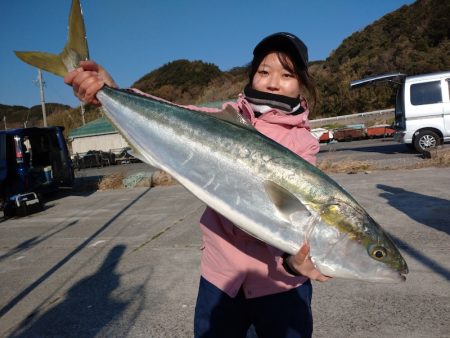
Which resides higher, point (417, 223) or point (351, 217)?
point (351, 217)

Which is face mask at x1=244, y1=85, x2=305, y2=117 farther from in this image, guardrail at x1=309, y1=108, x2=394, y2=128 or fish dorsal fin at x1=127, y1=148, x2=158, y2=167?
guardrail at x1=309, y1=108, x2=394, y2=128

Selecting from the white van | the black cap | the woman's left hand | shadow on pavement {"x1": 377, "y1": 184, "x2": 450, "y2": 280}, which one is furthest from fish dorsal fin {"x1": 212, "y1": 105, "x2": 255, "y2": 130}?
the white van

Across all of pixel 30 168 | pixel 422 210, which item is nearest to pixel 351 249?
pixel 422 210

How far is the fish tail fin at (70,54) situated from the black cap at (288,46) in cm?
101

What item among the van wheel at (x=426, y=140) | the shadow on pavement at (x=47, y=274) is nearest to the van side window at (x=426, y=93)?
the van wheel at (x=426, y=140)

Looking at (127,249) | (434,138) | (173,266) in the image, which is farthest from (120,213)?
(434,138)

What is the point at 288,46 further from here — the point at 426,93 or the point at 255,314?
the point at 426,93

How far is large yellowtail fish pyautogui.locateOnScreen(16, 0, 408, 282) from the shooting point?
4.72 feet

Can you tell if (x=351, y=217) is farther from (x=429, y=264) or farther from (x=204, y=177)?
(x=429, y=264)

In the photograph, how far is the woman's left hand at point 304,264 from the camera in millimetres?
1399

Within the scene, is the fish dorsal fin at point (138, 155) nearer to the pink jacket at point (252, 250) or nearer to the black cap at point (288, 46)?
the pink jacket at point (252, 250)

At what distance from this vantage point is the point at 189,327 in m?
2.94

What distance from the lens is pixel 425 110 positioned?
1128cm

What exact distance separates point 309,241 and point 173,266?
3.14 m
